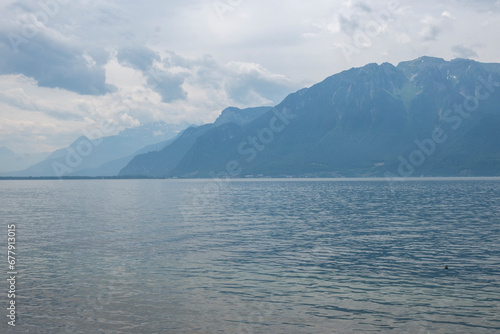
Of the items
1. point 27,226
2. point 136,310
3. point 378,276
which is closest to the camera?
point 136,310

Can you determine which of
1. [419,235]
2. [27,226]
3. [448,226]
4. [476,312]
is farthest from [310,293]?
[27,226]

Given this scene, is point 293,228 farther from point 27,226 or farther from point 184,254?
point 27,226

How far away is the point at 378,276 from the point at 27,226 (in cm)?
6954

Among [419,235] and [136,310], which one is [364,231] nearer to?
[419,235]

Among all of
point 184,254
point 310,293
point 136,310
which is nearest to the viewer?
point 136,310

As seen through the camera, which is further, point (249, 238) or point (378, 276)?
point (249, 238)

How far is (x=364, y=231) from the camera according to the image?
74.7 metres

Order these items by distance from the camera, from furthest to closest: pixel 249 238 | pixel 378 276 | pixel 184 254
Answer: pixel 249 238 < pixel 184 254 < pixel 378 276

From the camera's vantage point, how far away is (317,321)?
3003cm

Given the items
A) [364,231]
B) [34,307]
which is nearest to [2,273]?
[34,307]

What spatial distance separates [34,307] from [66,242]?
106 ft

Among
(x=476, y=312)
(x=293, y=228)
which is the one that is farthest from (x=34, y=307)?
(x=293, y=228)

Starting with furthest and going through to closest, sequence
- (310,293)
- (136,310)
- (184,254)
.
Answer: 1. (184,254)
2. (310,293)
3. (136,310)

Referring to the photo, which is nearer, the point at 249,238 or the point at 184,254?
the point at 184,254
